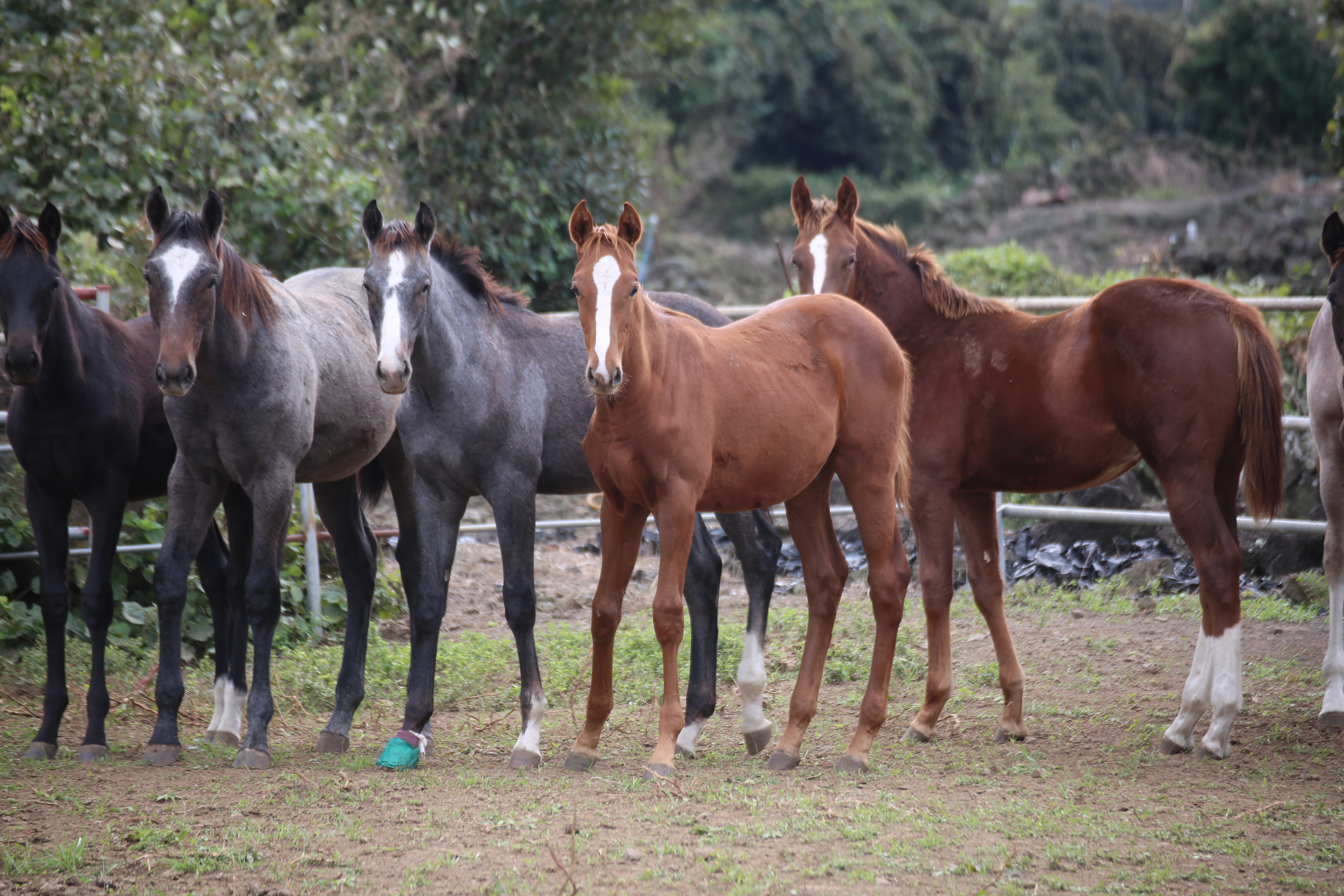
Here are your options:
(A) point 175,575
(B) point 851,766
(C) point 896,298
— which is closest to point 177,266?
(A) point 175,575

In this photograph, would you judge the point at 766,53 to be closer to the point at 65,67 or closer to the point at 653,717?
the point at 65,67

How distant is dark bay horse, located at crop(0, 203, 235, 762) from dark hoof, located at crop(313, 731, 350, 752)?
59 centimetres

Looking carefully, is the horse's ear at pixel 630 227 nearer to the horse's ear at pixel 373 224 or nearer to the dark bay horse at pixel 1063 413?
the horse's ear at pixel 373 224

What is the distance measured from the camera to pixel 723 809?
3791 millimetres

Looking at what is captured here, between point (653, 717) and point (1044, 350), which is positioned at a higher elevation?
point (1044, 350)

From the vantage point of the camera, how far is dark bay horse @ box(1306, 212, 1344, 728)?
4949 millimetres

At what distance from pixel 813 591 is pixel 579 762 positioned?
3.82 ft

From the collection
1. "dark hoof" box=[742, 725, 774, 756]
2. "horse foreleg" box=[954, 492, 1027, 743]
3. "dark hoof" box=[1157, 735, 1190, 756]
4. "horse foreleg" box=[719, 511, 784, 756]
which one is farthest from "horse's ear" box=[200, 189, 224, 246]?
"dark hoof" box=[1157, 735, 1190, 756]

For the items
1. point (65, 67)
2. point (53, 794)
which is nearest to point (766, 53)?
point (65, 67)

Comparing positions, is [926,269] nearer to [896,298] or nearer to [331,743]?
[896,298]

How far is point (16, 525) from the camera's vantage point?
6547mm

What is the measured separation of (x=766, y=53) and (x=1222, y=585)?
23624mm

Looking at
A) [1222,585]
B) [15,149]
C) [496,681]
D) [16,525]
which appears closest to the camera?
[1222,585]

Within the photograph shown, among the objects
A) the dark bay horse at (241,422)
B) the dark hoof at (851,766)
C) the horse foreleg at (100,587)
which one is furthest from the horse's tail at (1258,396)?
the horse foreleg at (100,587)
